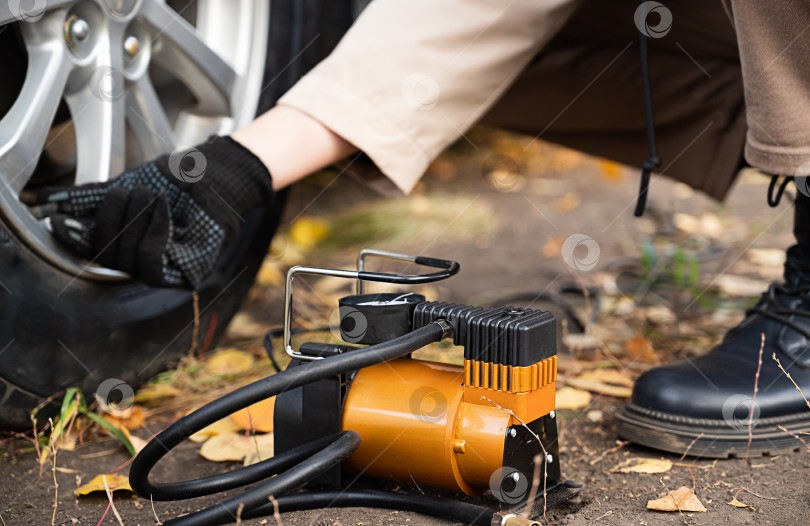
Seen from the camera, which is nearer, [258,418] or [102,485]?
[102,485]

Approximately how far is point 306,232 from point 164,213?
4.42ft

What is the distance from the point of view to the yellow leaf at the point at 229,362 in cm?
157

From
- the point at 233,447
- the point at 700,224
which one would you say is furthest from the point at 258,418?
the point at 700,224

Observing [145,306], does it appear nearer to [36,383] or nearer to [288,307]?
[36,383]

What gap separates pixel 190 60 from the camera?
1.56 metres

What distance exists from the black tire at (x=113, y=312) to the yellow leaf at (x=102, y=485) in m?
0.21

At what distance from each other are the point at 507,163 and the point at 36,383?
2.69 metres

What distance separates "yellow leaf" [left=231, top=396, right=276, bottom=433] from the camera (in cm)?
128

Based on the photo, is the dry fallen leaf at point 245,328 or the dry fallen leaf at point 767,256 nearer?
the dry fallen leaf at point 245,328

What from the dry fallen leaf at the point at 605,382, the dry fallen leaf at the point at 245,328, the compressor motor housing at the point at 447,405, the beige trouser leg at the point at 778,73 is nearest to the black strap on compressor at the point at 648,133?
the beige trouser leg at the point at 778,73

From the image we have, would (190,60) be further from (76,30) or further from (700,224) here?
(700,224)

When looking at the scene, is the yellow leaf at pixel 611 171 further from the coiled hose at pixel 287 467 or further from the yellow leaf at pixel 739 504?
the coiled hose at pixel 287 467

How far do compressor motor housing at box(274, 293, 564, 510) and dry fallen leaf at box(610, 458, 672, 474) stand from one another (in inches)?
6.4

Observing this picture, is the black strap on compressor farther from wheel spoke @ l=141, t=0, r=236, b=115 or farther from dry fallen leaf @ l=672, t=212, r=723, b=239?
dry fallen leaf @ l=672, t=212, r=723, b=239
